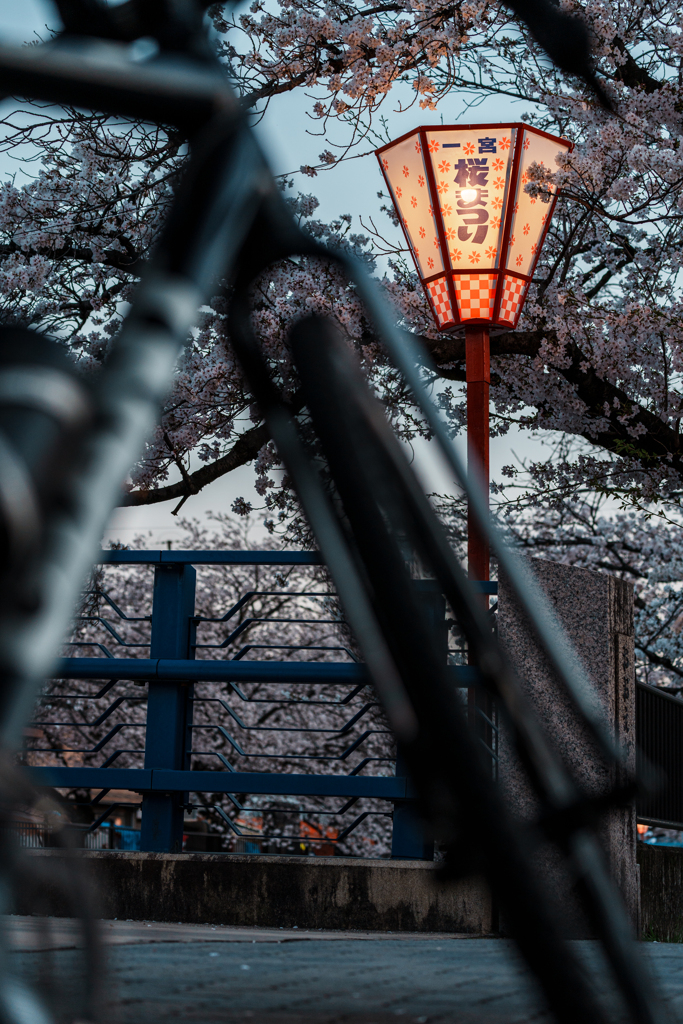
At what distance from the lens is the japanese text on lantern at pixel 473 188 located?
6168mm

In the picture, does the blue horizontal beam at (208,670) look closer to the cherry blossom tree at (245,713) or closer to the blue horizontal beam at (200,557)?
the blue horizontal beam at (200,557)

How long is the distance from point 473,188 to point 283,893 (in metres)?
4.22

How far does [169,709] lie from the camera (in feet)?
16.4

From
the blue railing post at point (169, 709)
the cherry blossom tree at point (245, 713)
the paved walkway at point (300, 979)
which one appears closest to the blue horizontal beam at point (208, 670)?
the blue railing post at point (169, 709)

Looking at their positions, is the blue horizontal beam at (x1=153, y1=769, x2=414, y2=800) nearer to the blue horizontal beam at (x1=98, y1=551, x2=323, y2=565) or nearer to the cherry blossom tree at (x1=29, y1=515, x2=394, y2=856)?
the blue horizontal beam at (x1=98, y1=551, x2=323, y2=565)

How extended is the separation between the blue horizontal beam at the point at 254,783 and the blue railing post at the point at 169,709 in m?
0.17

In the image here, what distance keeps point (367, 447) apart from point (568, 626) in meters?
4.14

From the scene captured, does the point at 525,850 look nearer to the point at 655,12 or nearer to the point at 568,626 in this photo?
the point at 568,626

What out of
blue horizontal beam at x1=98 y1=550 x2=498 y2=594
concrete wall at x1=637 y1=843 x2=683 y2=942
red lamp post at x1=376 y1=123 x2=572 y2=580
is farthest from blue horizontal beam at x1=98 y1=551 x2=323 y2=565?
concrete wall at x1=637 y1=843 x2=683 y2=942

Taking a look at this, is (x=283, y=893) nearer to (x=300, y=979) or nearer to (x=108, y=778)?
(x=108, y=778)

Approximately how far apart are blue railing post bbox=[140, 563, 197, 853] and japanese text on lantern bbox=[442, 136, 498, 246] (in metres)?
2.77

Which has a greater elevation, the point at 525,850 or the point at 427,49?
the point at 427,49

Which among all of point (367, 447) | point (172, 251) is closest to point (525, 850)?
point (367, 447)

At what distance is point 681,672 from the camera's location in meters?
13.2
